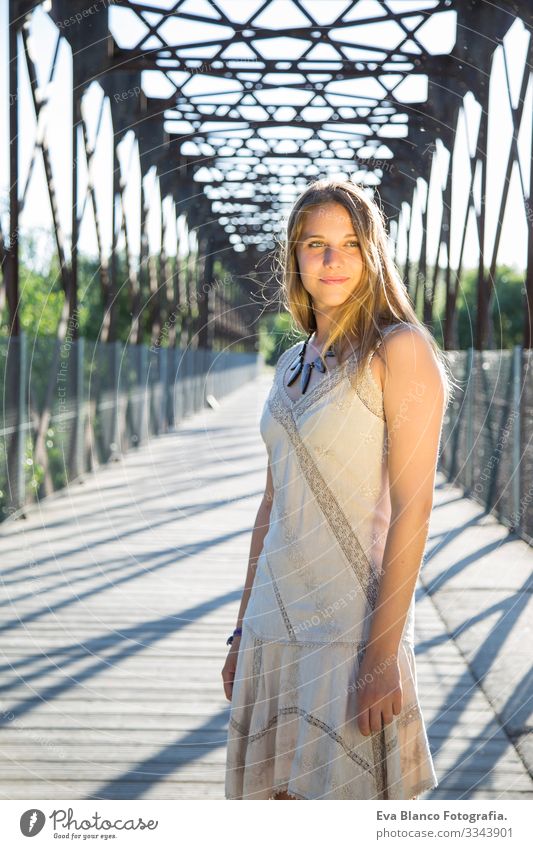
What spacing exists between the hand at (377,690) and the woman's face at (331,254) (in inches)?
24.2

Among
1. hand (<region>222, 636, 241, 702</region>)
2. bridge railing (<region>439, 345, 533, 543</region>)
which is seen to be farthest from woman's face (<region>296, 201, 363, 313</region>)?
bridge railing (<region>439, 345, 533, 543</region>)

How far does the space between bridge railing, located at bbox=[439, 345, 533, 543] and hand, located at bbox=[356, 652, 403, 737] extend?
12.9ft

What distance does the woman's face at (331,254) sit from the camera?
1816 millimetres

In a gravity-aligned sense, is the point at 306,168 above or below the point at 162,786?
above

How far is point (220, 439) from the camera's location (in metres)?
16.6

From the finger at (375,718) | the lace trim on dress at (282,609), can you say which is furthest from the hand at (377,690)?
the lace trim on dress at (282,609)

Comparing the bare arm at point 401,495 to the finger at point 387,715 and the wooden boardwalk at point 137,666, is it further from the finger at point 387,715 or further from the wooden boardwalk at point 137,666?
the wooden boardwalk at point 137,666

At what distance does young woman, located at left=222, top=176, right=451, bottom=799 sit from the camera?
5.65ft

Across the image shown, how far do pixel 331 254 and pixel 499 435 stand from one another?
22.0ft

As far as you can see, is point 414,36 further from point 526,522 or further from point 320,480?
point 320,480

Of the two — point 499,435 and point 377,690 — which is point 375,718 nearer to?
point 377,690

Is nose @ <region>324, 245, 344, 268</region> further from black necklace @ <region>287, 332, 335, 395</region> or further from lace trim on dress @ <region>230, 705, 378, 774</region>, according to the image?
lace trim on dress @ <region>230, 705, 378, 774</region>
